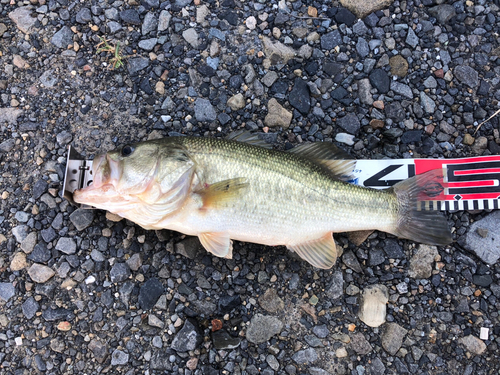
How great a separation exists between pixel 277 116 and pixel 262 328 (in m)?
2.15

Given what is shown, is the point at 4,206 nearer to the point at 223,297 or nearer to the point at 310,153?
the point at 223,297

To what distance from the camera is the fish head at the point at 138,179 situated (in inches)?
119

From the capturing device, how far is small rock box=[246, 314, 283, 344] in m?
3.50

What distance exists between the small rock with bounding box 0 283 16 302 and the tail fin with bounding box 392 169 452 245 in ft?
12.3

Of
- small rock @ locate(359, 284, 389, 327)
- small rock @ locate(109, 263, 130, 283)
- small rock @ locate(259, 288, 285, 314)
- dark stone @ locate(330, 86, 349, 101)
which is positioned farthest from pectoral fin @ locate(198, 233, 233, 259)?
dark stone @ locate(330, 86, 349, 101)

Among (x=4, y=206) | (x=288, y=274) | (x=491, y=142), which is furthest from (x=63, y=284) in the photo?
(x=491, y=142)


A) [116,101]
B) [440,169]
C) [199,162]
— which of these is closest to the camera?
[199,162]

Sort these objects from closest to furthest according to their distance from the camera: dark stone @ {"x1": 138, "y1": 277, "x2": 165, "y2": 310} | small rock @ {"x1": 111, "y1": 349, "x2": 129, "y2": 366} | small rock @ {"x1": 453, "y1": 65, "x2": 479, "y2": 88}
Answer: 1. small rock @ {"x1": 111, "y1": 349, "x2": 129, "y2": 366}
2. dark stone @ {"x1": 138, "y1": 277, "x2": 165, "y2": 310}
3. small rock @ {"x1": 453, "y1": 65, "x2": 479, "y2": 88}

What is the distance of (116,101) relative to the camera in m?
3.92

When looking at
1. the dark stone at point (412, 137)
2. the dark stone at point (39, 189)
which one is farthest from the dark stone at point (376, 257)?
the dark stone at point (39, 189)

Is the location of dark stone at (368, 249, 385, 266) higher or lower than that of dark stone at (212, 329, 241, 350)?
higher

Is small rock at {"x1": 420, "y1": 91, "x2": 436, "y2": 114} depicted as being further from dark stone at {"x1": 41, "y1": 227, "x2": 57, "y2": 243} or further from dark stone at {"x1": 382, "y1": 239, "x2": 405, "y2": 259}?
dark stone at {"x1": 41, "y1": 227, "x2": 57, "y2": 243}

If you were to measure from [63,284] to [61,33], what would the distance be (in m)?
2.68

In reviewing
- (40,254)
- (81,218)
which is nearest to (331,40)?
(81,218)
